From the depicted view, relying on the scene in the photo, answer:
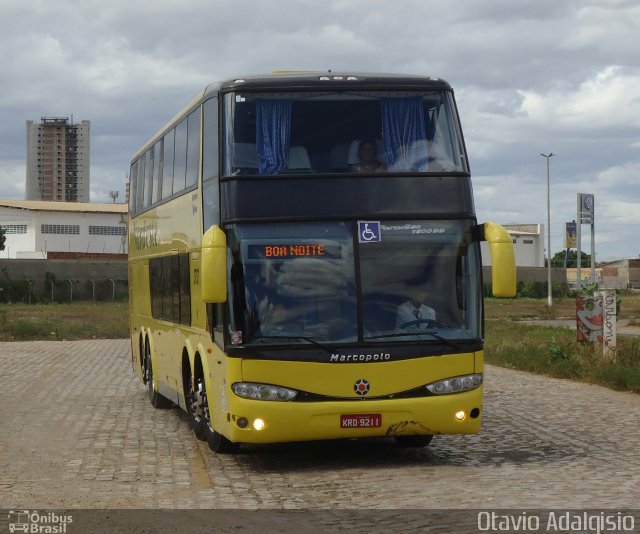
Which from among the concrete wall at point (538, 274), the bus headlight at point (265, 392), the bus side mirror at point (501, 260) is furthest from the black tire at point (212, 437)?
the concrete wall at point (538, 274)

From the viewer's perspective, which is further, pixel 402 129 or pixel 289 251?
pixel 402 129

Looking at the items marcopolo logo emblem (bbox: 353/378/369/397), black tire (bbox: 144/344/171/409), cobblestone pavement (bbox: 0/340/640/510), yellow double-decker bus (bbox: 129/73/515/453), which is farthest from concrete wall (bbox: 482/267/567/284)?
marcopolo logo emblem (bbox: 353/378/369/397)

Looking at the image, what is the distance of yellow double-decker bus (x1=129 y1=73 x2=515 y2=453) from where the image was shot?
11.2 meters

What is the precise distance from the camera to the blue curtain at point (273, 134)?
1171 centimetres

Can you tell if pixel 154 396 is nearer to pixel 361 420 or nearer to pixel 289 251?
pixel 289 251

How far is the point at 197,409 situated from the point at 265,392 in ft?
8.89

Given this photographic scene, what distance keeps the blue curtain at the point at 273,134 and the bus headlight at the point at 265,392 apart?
211cm

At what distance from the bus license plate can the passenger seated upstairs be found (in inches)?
95.0

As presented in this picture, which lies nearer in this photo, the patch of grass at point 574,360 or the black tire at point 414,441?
the black tire at point 414,441

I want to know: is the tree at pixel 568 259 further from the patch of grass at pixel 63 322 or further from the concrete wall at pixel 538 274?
the patch of grass at pixel 63 322

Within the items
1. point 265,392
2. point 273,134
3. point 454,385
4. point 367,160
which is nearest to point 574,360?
point 454,385

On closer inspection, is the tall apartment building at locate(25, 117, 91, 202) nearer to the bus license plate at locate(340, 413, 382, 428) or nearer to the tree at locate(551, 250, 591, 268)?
the tree at locate(551, 250, 591, 268)

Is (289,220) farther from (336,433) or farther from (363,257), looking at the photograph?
(336,433)

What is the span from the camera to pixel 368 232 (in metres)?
11.5
